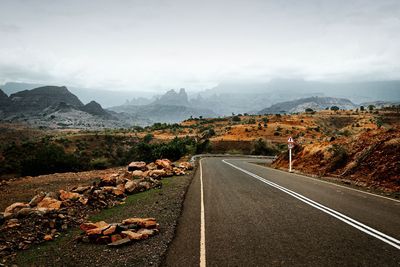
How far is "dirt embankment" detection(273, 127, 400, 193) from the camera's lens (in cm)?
1445

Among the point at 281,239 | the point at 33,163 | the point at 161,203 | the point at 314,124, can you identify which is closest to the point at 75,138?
the point at 33,163

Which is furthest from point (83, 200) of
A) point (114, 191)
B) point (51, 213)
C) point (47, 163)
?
point (47, 163)

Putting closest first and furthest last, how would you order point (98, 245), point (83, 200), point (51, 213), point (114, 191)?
point (98, 245) → point (51, 213) → point (83, 200) → point (114, 191)

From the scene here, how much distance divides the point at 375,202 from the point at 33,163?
108 ft

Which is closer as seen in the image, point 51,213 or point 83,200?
point 51,213

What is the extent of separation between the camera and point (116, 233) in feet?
23.6

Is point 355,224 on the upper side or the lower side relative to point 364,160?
lower

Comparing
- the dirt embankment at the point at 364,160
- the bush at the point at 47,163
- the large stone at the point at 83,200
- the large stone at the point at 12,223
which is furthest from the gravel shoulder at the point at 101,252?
the bush at the point at 47,163

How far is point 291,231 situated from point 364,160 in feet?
41.3

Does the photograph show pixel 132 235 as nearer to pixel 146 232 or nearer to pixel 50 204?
pixel 146 232

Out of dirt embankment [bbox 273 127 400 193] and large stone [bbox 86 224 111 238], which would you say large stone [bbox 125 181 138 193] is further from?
dirt embankment [bbox 273 127 400 193]

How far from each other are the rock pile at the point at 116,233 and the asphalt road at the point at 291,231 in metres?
0.85

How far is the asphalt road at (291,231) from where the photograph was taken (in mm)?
5387

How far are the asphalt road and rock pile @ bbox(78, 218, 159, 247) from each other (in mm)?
855
